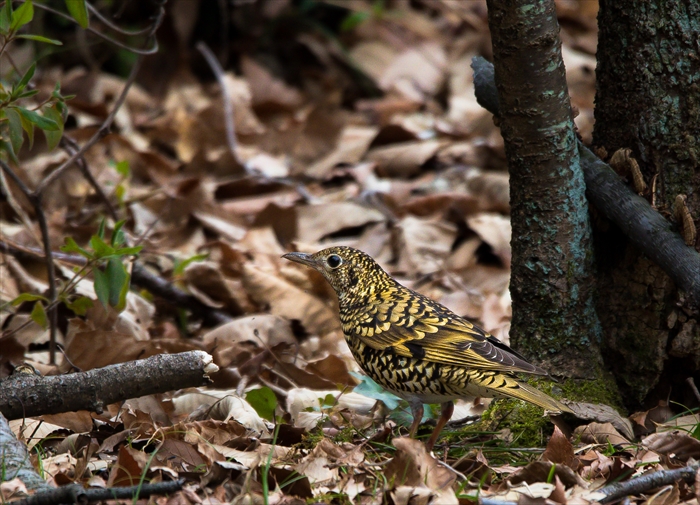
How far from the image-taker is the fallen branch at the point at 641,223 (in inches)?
157

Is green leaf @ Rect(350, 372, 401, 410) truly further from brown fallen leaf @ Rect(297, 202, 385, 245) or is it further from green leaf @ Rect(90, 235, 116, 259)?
brown fallen leaf @ Rect(297, 202, 385, 245)

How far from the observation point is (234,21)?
10.9 metres

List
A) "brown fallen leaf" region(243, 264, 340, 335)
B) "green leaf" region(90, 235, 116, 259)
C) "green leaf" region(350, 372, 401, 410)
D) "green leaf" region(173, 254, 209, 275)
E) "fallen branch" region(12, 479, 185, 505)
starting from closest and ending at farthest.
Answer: "fallen branch" region(12, 479, 185, 505)
"green leaf" region(90, 235, 116, 259)
"green leaf" region(350, 372, 401, 410)
"green leaf" region(173, 254, 209, 275)
"brown fallen leaf" region(243, 264, 340, 335)

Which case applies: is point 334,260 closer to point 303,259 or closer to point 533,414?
point 303,259

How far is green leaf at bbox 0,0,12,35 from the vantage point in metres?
3.90

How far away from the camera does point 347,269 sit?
4977 mm

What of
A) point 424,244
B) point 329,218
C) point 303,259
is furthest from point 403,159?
point 303,259

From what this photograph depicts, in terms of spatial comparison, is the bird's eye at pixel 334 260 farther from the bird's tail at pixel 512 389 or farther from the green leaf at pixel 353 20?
the green leaf at pixel 353 20

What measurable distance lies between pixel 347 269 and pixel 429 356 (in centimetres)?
93

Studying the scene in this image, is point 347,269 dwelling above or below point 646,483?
above

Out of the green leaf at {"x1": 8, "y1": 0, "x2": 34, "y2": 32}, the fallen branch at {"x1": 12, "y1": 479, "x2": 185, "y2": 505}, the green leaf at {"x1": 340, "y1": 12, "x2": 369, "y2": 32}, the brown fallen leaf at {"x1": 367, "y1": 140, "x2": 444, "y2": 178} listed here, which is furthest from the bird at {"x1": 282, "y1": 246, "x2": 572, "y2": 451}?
the green leaf at {"x1": 340, "y1": 12, "x2": 369, "y2": 32}

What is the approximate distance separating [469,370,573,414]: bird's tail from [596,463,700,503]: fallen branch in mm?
479

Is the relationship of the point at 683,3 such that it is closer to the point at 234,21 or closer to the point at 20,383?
the point at 20,383

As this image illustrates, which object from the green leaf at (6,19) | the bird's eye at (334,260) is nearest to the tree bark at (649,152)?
the bird's eye at (334,260)
